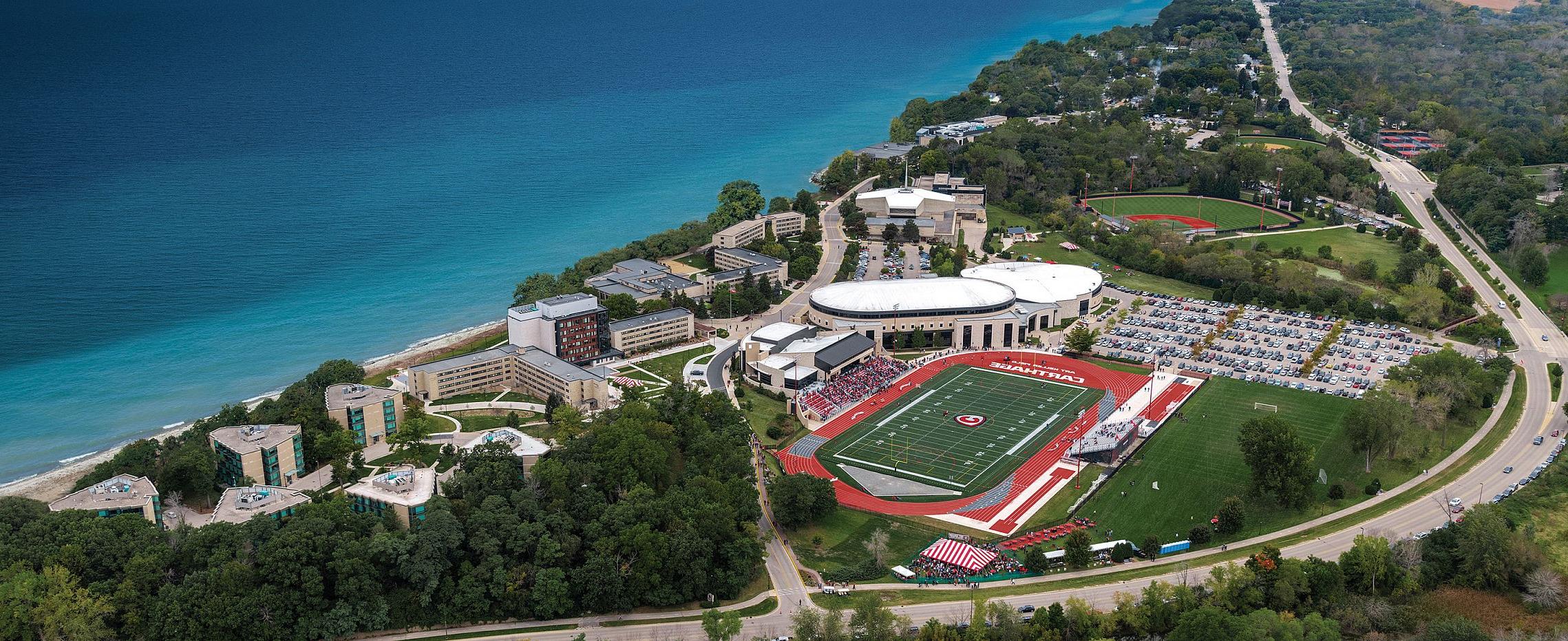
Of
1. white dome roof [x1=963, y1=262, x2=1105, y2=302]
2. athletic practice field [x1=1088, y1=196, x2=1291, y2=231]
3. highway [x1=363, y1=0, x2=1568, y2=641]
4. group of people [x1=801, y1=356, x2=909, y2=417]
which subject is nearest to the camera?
highway [x1=363, y1=0, x2=1568, y2=641]

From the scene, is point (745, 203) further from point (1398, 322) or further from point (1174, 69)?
point (1174, 69)

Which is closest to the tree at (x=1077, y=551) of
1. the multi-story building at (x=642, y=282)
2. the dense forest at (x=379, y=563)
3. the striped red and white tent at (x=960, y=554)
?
the striped red and white tent at (x=960, y=554)

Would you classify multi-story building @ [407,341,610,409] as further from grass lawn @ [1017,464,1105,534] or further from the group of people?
grass lawn @ [1017,464,1105,534]

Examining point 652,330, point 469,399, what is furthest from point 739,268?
point 469,399

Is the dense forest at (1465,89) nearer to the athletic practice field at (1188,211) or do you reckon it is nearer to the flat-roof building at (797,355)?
the athletic practice field at (1188,211)

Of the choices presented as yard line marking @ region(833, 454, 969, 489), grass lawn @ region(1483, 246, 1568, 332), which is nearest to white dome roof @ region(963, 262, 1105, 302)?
yard line marking @ region(833, 454, 969, 489)

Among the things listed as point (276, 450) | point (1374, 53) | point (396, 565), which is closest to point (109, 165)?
point (276, 450)

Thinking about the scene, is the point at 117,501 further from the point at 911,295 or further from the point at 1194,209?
the point at 1194,209
